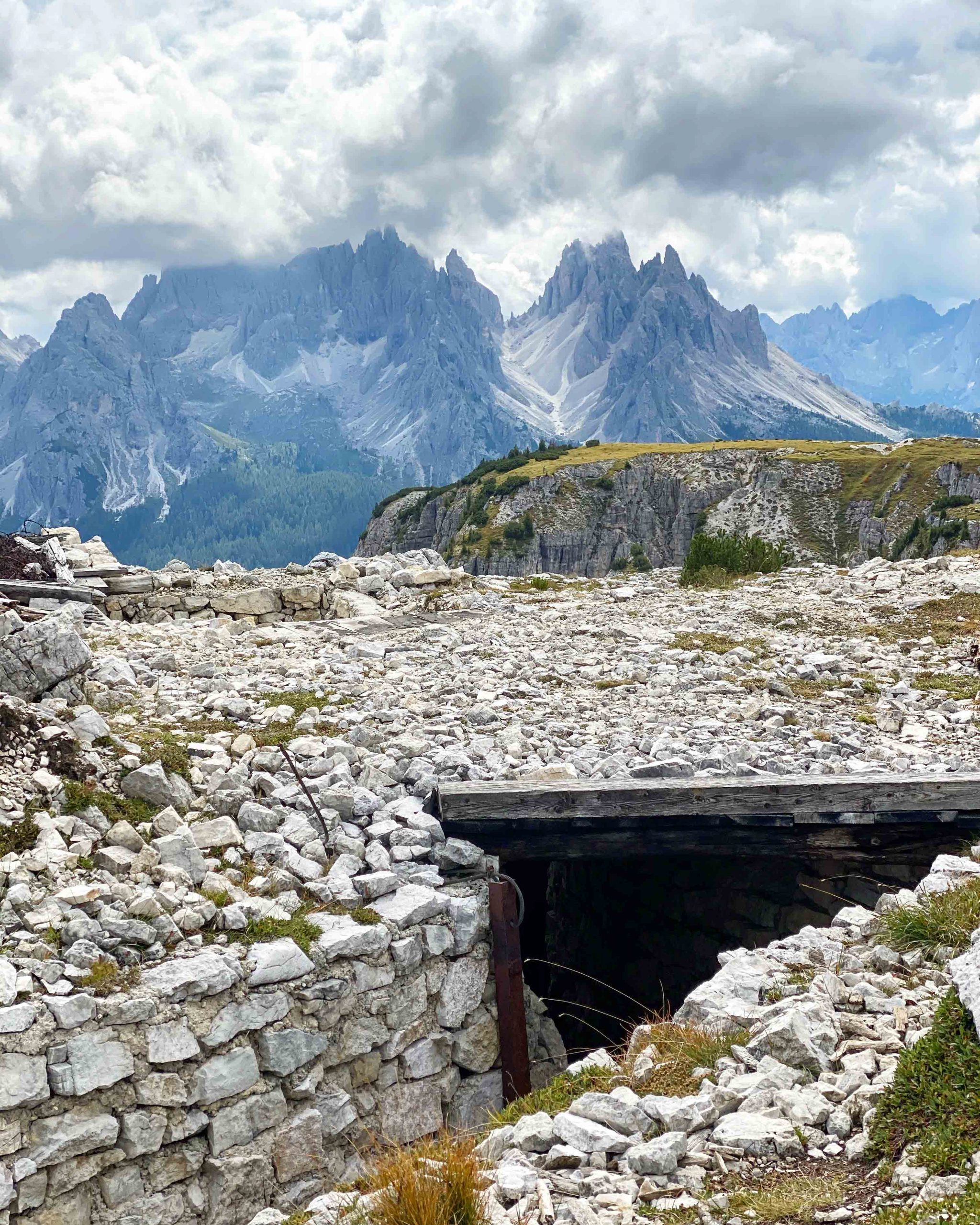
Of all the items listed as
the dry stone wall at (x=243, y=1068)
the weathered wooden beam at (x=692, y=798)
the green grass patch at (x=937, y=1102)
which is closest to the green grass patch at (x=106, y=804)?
the dry stone wall at (x=243, y=1068)

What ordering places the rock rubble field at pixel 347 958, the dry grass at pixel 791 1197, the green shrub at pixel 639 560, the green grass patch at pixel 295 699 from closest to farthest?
1. the dry grass at pixel 791 1197
2. the rock rubble field at pixel 347 958
3. the green grass patch at pixel 295 699
4. the green shrub at pixel 639 560

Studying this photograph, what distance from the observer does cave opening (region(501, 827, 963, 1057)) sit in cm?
963

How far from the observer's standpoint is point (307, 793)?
8.77 m

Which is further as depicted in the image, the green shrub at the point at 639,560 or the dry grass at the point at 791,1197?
the green shrub at the point at 639,560

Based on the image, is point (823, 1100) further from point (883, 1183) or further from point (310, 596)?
point (310, 596)

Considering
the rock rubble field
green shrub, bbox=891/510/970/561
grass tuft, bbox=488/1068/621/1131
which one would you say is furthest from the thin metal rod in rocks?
green shrub, bbox=891/510/970/561

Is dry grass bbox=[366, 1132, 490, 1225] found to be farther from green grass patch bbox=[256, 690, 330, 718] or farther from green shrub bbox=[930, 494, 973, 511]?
green shrub bbox=[930, 494, 973, 511]

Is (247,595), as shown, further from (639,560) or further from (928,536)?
(639,560)

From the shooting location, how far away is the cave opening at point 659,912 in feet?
31.6

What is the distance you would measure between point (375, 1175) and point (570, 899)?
1030 centimetres

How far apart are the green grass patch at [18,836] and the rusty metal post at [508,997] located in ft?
13.2

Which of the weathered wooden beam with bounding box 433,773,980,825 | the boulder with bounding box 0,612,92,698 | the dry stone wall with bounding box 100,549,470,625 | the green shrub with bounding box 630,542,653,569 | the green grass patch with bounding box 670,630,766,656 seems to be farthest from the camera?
the green shrub with bounding box 630,542,653,569

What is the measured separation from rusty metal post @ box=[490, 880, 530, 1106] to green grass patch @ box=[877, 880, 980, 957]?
3.31 m

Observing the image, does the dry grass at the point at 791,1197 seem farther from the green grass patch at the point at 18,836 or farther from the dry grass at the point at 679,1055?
the green grass patch at the point at 18,836
